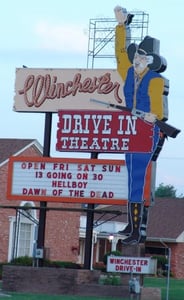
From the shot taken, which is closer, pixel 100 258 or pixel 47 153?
pixel 47 153

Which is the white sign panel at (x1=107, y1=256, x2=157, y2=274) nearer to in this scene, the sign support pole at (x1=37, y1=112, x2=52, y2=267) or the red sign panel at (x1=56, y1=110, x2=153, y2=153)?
the red sign panel at (x1=56, y1=110, x2=153, y2=153)

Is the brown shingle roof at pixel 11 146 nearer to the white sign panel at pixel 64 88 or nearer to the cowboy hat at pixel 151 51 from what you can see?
the white sign panel at pixel 64 88

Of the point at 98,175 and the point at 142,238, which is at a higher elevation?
the point at 98,175

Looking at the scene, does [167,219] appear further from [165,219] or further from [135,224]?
[135,224]

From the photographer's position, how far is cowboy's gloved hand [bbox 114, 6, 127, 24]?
1163 inches

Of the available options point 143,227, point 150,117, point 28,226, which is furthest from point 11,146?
point 143,227

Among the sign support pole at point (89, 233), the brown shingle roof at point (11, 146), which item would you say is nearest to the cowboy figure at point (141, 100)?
the sign support pole at point (89, 233)

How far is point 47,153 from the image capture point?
3083 centimetres

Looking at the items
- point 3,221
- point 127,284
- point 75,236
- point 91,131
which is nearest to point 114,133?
point 91,131

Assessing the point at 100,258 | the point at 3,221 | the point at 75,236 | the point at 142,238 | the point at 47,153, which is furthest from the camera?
the point at 100,258

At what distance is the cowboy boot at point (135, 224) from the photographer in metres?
28.4

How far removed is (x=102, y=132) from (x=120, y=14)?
380 cm

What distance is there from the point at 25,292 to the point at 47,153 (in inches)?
182

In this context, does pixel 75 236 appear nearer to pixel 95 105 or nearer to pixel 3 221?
pixel 3 221
